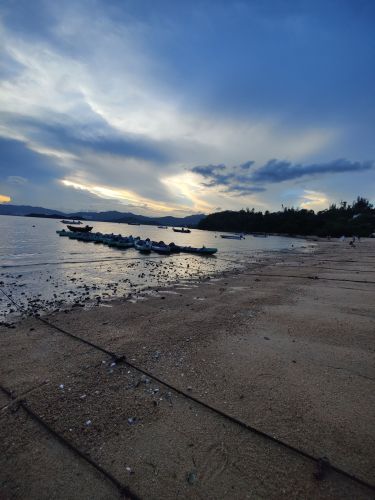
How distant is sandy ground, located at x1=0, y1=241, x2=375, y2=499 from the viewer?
3289mm

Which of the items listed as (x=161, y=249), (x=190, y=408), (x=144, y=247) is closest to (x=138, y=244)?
(x=144, y=247)

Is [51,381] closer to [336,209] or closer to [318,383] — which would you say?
[318,383]

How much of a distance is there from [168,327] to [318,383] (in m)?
4.91

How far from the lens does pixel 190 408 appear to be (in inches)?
181

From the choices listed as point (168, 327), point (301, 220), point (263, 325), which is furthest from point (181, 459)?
point (301, 220)

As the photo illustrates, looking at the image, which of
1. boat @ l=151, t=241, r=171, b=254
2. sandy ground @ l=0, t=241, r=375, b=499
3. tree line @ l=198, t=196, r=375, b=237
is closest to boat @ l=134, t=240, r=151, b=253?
boat @ l=151, t=241, r=171, b=254

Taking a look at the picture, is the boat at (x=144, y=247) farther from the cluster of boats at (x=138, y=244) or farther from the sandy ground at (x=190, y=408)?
the sandy ground at (x=190, y=408)

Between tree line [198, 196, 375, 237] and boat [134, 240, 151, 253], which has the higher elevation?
tree line [198, 196, 375, 237]

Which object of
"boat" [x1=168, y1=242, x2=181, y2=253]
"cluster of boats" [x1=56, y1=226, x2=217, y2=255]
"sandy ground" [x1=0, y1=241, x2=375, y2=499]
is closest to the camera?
"sandy ground" [x1=0, y1=241, x2=375, y2=499]

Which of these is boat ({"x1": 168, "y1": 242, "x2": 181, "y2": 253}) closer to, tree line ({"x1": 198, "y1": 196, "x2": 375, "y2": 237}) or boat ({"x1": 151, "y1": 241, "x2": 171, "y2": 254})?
boat ({"x1": 151, "y1": 241, "x2": 171, "y2": 254})

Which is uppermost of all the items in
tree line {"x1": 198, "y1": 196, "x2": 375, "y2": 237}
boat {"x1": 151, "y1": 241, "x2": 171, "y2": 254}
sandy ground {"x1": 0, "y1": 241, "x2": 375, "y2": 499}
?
tree line {"x1": 198, "y1": 196, "x2": 375, "y2": 237}

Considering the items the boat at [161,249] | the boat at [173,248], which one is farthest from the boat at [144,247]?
the boat at [173,248]

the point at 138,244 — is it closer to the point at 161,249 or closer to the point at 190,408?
the point at 161,249

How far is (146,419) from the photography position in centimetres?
436
